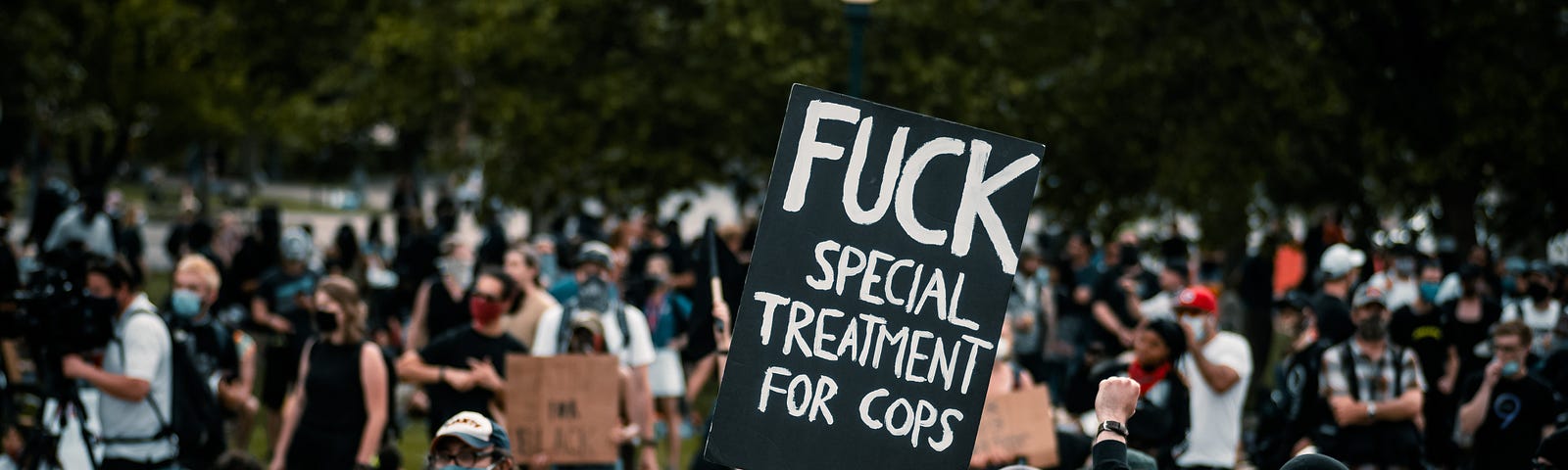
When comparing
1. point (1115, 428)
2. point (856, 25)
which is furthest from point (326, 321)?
point (856, 25)

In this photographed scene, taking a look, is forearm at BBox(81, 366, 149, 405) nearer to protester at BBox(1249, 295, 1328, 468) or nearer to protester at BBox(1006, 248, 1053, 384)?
protester at BBox(1249, 295, 1328, 468)

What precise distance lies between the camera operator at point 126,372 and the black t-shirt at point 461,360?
1390 mm

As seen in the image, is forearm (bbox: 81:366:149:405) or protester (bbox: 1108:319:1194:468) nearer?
forearm (bbox: 81:366:149:405)

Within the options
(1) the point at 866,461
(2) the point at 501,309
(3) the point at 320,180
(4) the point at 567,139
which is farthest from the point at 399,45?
(3) the point at 320,180

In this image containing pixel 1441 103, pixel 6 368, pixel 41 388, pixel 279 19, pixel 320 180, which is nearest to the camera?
pixel 41 388

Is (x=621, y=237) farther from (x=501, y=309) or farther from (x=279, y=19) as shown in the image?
(x=279, y=19)

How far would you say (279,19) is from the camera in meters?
30.7

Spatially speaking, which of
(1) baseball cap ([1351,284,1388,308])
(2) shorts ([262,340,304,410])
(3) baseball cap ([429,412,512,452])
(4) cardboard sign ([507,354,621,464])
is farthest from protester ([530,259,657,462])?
(1) baseball cap ([1351,284,1388,308])

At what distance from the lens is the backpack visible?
7867mm

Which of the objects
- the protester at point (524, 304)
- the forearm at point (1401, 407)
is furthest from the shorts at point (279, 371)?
the forearm at point (1401, 407)

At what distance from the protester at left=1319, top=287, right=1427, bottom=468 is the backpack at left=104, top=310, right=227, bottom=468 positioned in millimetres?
4849

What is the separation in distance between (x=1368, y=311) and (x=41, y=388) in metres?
5.98

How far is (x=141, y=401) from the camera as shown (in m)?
7.86

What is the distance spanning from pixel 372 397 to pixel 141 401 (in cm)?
98
